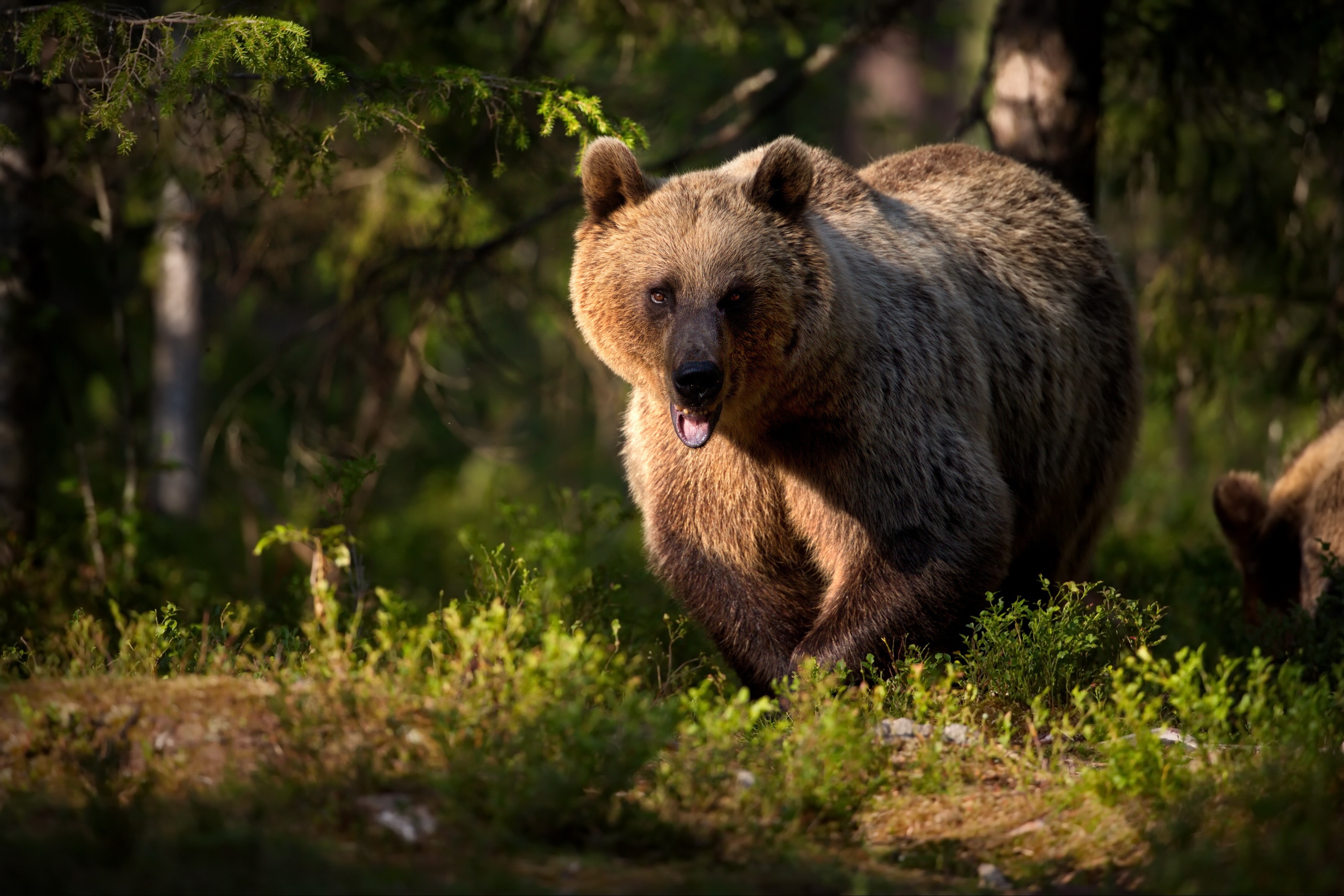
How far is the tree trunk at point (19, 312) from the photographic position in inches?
293

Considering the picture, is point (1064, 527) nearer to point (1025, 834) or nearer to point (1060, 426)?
point (1060, 426)

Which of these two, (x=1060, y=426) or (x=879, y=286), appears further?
(x=1060, y=426)

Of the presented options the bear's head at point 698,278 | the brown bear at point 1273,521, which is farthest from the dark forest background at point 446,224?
the bear's head at point 698,278

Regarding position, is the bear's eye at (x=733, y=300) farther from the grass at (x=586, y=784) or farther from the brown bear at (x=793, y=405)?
the grass at (x=586, y=784)

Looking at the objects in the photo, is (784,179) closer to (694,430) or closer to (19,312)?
(694,430)

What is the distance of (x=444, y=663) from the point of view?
4477mm

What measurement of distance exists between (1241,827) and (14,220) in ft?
23.4

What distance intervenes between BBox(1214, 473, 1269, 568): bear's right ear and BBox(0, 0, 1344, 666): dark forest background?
0.39 metres

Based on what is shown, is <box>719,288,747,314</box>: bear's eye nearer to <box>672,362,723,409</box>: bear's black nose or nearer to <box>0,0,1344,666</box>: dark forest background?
<box>672,362,723,409</box>: bear's black nose

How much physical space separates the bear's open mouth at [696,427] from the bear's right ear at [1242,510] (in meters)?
4.22

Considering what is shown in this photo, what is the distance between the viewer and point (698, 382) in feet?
16.6

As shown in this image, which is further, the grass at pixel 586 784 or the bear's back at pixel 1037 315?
the bear's back at pixel 1037 315

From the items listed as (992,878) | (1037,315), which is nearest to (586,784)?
(992,878)

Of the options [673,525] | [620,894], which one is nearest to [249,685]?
[620,894]
